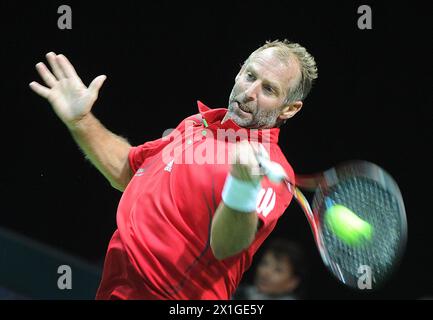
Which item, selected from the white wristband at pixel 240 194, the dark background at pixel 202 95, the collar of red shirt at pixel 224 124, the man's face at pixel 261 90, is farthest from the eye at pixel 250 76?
the dark background at pixel 202 95

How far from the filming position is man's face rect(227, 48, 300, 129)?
227 centimetres

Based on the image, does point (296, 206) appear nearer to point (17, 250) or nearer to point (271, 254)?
point (271, 254)

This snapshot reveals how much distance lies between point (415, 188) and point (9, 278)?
1807 millimetres

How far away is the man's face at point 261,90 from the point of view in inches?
89.5

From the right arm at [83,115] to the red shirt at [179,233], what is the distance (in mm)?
264

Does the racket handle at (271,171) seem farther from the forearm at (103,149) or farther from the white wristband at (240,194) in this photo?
the forearm at (103,149)

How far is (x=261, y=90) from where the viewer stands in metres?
2.29

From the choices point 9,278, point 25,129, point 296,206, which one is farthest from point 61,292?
point 296,206

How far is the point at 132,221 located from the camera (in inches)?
83.0

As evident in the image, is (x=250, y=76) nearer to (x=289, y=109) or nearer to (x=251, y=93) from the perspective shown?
(x=251, y=93)

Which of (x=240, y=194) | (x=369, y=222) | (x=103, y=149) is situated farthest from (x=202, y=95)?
(x=240, y=194)

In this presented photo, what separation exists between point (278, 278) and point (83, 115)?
1229mm

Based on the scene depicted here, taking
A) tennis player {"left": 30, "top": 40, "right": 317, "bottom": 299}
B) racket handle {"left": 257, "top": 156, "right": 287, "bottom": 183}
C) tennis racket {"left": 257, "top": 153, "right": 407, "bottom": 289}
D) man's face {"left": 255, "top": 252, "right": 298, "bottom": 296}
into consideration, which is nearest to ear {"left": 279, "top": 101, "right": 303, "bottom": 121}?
tennis player {"left": 30, "top": 40, "right": 317, "bottom": 299}

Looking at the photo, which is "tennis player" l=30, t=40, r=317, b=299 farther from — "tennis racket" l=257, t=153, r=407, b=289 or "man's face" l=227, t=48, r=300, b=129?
"tennis racket" l=257, t=153, r=407, b=289
